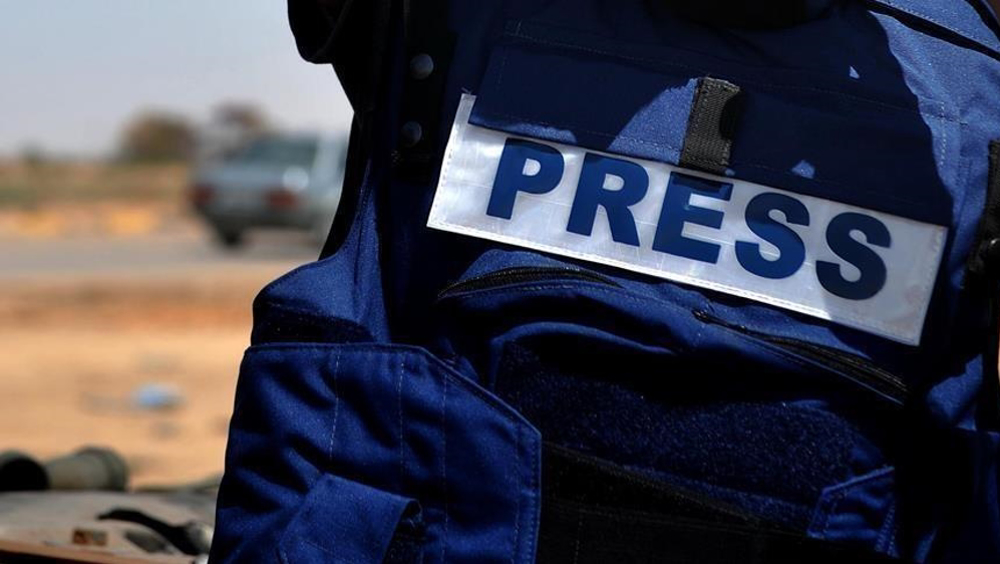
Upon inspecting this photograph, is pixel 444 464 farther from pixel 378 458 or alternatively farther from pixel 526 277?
pixel 526 277

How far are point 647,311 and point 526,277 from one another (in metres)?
0.11

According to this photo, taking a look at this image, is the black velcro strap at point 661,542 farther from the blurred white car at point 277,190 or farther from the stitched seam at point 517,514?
the blurred white car at point 277,190

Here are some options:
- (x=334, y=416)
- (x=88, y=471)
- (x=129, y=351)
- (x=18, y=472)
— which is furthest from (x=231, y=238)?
(x=334, y=416)

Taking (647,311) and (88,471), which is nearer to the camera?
(647,311)

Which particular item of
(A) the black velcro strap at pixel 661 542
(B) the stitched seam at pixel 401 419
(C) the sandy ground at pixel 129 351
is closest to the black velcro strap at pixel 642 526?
(A) the black velcro strap at pixel 661 542

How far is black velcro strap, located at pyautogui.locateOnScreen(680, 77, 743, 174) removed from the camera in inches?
55.8

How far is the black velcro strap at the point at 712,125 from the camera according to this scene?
142 centimetres

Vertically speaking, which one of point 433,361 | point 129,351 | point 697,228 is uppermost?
point 697,228

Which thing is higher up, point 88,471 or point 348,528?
point 348,528

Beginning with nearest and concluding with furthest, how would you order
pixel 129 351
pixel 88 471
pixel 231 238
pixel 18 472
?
pixel 18 472 < pixel 88 471 < pixel 129 351 < pixel 231 238

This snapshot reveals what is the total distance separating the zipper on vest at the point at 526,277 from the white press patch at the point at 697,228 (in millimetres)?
25

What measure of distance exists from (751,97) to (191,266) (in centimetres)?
1516

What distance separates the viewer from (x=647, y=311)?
1.37m

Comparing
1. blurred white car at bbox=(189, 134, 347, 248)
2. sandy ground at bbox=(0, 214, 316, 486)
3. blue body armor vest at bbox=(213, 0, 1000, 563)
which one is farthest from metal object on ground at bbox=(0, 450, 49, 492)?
blurred white car at bbox=(189, 134, 347, 248)
